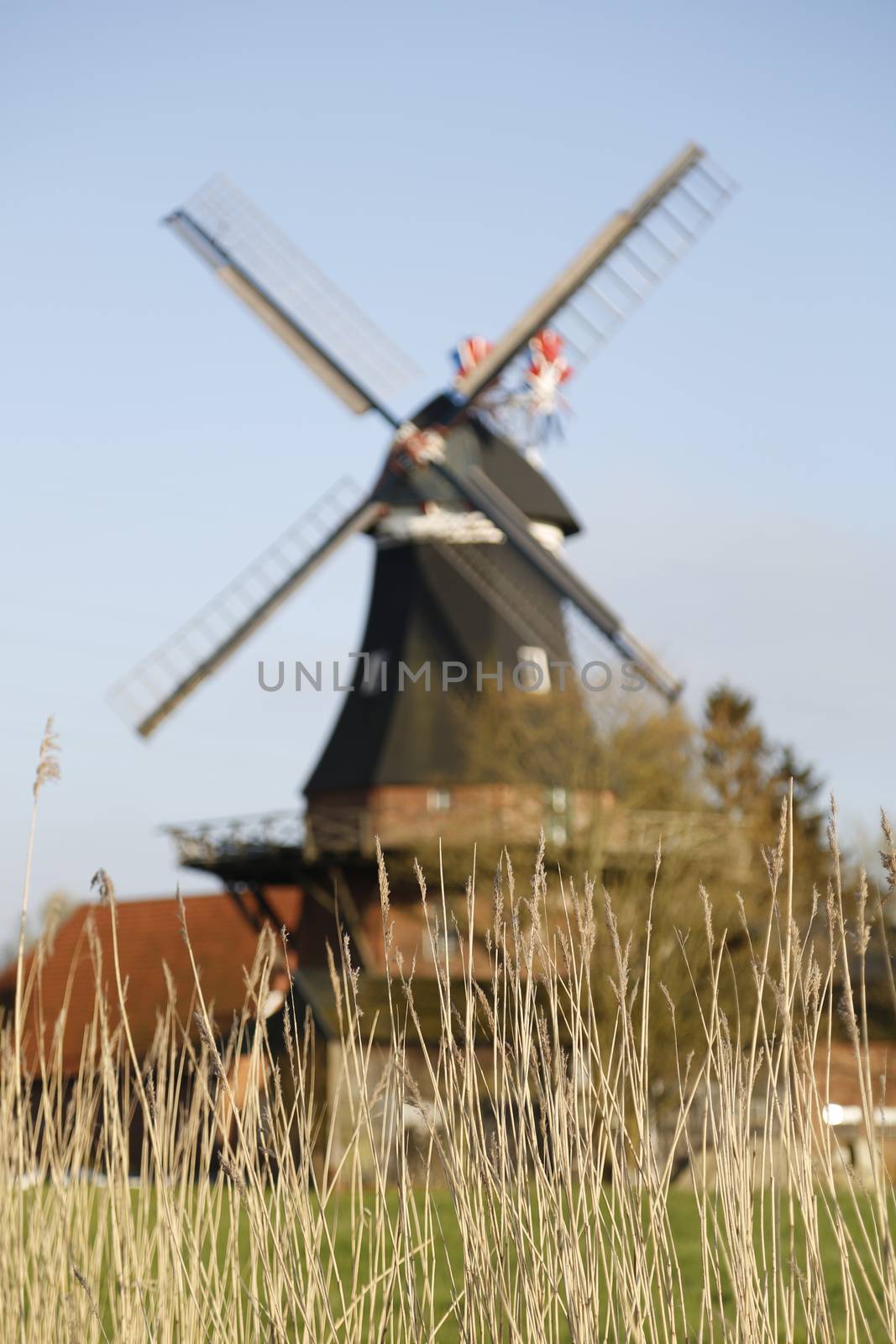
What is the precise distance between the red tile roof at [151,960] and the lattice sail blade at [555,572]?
5.52 m

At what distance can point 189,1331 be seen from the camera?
9.28 ft

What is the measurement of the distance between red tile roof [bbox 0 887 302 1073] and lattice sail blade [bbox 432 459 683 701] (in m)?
5.52

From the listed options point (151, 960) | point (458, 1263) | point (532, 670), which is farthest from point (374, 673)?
point (458, 1263)

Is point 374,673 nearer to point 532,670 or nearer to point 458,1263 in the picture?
point 532,670

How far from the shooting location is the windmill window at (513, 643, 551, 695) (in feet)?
61.7

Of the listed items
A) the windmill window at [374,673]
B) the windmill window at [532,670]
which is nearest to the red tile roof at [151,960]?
the windmill window at [374,673]

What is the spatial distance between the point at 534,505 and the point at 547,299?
2.67 meters

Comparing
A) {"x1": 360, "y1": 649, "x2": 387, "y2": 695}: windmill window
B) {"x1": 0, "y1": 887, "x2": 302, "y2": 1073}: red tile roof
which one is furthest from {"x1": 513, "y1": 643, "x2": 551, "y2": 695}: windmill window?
{"x1": 0, "y1": 887, "x2": 302, "y2": 1073}: red tile roof

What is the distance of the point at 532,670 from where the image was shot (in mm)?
19016

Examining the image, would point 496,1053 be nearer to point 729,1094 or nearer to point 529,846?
point 729,1094

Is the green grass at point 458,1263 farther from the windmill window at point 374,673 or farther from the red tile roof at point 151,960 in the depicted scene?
the red tile roof at point 151,960

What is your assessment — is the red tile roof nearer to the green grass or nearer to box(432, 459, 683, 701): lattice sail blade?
box(432, 459, 683, 701): lattice sail blade

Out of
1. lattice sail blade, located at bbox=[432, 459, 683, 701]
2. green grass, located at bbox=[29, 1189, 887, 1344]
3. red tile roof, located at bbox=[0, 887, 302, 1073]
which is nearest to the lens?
green grass, located at bbox=[29, 1189, 887, 1344]

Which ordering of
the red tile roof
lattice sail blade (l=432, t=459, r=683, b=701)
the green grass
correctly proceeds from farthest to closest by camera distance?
1. the red tile roof
2. lattice sail blade (l=432, t=459, r=683, b=701)
3. the green grass
